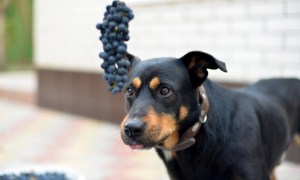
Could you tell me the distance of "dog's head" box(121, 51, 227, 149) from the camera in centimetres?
237

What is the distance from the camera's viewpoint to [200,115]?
2.62 m

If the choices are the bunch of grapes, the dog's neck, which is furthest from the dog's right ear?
the dog's neck

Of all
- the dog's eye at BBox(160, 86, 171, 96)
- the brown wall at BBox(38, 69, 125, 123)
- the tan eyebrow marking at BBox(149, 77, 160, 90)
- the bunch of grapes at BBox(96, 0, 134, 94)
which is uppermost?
the bunch of grapes at BBox(96, 0, 134, 94)

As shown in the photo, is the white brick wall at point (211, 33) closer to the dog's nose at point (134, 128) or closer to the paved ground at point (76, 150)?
the paved ground at point (76, 150)

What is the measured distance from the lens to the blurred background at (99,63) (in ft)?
16.0

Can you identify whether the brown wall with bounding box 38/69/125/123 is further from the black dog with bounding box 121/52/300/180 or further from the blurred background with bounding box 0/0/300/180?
the black dog with bounding box 121/52/300/180

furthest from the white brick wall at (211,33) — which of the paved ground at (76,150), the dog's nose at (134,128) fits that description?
the dog's nose at (134,128)

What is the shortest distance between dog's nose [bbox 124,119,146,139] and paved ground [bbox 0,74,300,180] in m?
1.12

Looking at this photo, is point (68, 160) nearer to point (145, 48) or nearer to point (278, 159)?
point (145, 48)

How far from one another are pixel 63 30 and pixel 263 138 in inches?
223

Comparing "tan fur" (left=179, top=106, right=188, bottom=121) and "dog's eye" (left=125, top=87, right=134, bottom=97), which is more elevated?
"dog's eye" (left=125, top=87, right=134, bottom=97)

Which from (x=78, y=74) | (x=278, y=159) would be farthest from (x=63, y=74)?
(x=278, y=159)

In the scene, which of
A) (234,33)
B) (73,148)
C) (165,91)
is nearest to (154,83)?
(165,91)

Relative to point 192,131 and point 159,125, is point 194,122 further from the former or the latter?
point 159,125
